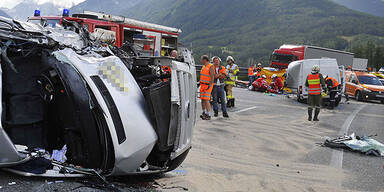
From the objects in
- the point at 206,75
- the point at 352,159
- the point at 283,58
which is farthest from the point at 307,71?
the point at 352,159

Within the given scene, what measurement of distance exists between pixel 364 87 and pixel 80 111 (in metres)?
20.5

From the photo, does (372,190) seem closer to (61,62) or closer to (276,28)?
(61,62)

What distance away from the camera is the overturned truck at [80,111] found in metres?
4.03

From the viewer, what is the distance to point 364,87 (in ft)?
71.4

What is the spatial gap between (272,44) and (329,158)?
14155 centimetres

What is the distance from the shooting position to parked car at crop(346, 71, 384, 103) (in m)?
21.4

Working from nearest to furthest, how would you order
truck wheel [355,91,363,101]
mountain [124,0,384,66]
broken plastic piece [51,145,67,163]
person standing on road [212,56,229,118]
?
1. broken plastic piece [51,145,67,163]
2. person standing on road [212,56,229,118]
3. truck wheel [355,91,363,101]
4. mountain [124,0,384,66]

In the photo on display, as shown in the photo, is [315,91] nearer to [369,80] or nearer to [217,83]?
[217,83]

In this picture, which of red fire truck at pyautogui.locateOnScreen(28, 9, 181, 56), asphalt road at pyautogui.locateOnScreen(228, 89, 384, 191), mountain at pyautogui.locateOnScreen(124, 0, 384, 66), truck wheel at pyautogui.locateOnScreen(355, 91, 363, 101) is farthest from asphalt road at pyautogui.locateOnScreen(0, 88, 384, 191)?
mountain at pyautogui.locateOnScreen(124, 0, 384, 66)

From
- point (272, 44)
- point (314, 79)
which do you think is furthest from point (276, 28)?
point (314, 79)

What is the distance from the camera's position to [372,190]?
5297mm

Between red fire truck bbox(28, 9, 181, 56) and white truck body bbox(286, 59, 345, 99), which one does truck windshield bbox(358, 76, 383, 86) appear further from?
red fire truck bbox(28, 9, 181, 56)

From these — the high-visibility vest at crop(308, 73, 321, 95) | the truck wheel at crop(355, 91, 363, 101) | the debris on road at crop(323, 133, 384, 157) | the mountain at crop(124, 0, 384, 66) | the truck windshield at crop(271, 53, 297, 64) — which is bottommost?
the truck wheel at crop(355, 91, 363, 101)

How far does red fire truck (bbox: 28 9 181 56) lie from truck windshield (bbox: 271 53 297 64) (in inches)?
425
